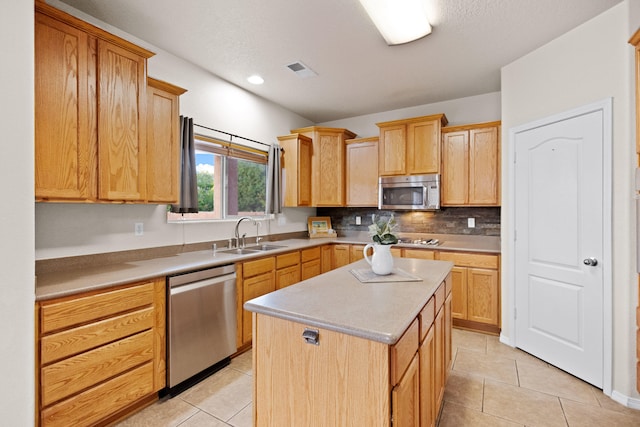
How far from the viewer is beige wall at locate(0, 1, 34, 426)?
1.42 m

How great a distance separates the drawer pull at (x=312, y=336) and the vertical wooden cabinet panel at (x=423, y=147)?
3.17 meters

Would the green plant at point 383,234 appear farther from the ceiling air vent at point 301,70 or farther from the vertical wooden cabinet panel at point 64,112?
the ceiling air vent at point 301,70

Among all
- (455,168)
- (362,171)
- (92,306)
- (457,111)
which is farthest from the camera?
(362,171)

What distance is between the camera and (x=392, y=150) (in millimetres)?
4145

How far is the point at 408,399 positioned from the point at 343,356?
1.18ft

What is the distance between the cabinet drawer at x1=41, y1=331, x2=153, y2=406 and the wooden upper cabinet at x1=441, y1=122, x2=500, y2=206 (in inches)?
136

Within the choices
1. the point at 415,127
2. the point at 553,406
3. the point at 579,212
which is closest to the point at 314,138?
the point at 415,127

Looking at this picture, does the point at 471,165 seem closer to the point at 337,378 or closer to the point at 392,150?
the point at 392,150

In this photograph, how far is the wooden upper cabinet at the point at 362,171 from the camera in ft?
14.3

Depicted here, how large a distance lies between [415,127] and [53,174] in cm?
363

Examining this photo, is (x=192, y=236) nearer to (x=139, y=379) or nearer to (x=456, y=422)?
(x=139, y=379)

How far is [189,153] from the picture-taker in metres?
2.83

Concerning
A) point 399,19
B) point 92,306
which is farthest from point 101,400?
point 399,19

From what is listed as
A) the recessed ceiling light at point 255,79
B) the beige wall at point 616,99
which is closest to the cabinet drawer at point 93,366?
the recessed ceiling light at point 255,79
